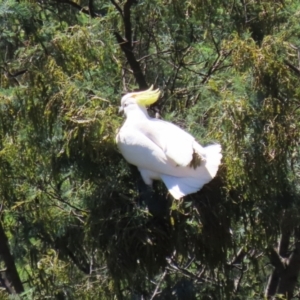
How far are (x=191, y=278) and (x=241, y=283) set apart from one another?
0.67 m

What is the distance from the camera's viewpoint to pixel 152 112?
441 cm

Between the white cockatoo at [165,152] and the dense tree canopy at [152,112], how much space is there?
0.19 ft

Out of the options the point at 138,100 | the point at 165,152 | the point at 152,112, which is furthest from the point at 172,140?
the point at 152,112

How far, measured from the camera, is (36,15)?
457 centimetres

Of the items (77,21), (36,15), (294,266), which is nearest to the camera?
(36,15)

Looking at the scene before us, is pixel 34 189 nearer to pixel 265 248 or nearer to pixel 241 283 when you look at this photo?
pixel 265 248

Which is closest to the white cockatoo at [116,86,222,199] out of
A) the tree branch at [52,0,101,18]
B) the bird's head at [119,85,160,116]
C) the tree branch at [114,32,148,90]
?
the bird's head at [119,85,160,116]

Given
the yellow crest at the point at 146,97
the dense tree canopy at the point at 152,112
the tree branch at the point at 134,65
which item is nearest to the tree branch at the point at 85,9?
the dense tree canopy at the point at 152,112

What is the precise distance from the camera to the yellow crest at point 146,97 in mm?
4061

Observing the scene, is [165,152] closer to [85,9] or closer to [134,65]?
[134,65]

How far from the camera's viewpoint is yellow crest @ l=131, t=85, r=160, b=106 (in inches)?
160

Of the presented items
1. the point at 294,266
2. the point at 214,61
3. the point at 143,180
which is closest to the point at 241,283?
the point at 294,266

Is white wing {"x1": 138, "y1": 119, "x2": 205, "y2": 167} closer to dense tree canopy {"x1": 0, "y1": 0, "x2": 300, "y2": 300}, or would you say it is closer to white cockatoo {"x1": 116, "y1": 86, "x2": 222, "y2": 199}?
white cockatoo {"x1": 116, "y1": 86, "x2": 222, "y2": 199}

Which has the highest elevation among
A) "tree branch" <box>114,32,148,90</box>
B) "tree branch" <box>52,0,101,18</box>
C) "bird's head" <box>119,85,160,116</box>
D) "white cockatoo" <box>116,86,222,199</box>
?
"tree branch" <box>52,0,101,18</box>
